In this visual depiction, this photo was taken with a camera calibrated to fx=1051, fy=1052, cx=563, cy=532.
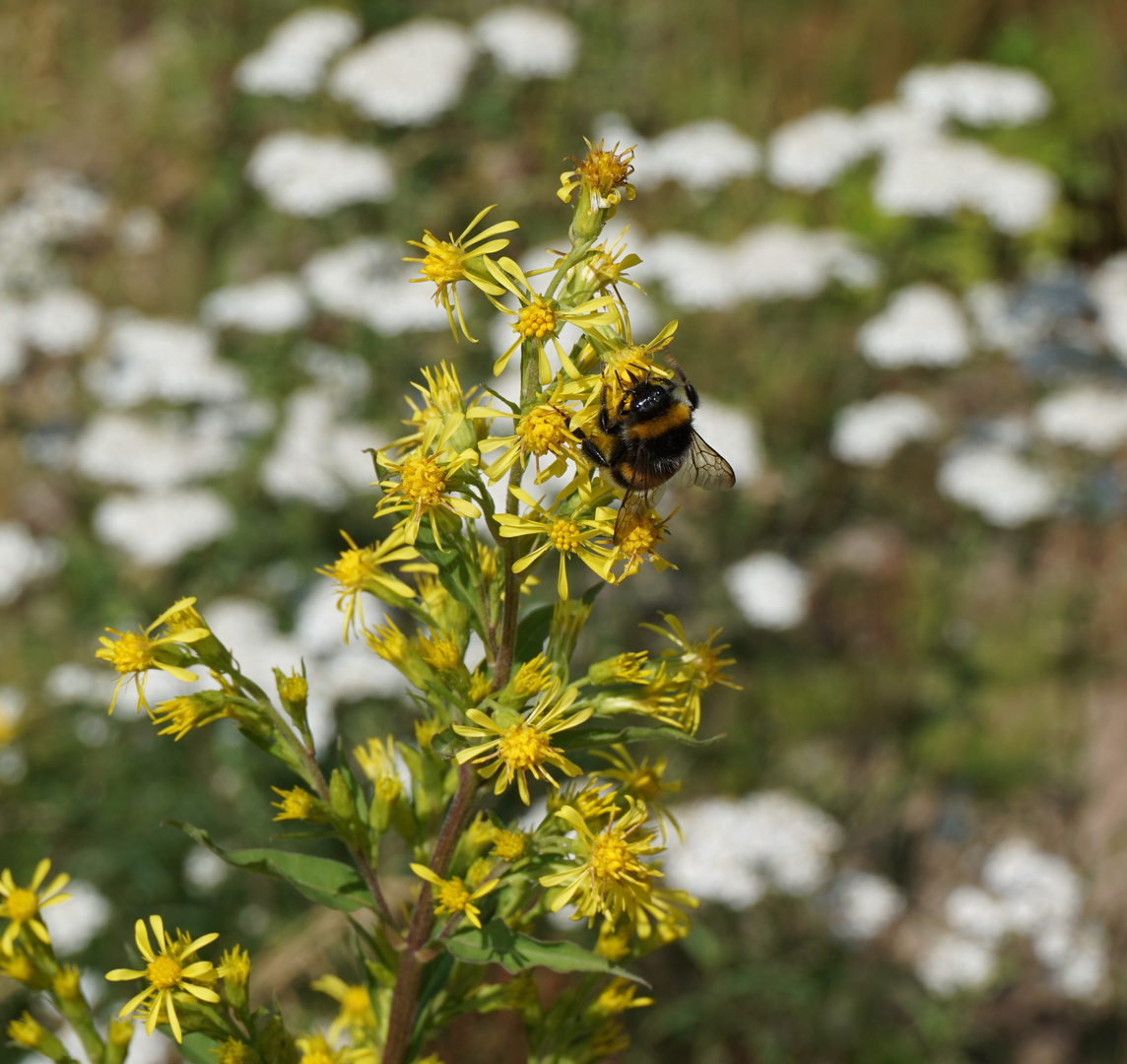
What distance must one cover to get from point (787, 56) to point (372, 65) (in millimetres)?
4364

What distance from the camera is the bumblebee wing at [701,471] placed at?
221 cm

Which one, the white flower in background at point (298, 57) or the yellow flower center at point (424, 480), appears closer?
the yellow flower center at point (424, 480)

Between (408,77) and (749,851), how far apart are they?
14.5 feet

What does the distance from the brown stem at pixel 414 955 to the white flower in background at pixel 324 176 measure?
15.3ft

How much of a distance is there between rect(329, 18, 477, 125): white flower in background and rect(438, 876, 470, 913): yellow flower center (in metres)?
5.00

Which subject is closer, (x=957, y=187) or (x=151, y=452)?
(x=151, y=452)

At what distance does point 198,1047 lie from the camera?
1.63m

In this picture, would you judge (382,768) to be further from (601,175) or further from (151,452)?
(151,452)

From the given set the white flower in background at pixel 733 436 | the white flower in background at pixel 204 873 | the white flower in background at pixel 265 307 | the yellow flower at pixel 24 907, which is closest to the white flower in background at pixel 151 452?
the white flower in background at pixel 265 307

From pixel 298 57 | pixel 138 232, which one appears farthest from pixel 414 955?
pixel 138 232

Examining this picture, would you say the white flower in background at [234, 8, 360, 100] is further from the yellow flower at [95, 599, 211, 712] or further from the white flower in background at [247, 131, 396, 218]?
the yellow flower at [95, 599, 211, 712]

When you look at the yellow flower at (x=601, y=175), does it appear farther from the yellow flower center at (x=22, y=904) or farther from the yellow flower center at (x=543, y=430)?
the yellow flower center at (x=22, y=904)

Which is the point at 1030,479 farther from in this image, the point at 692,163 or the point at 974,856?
the point at 692,163

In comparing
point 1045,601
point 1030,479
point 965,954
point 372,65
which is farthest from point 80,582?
point 1045,601
